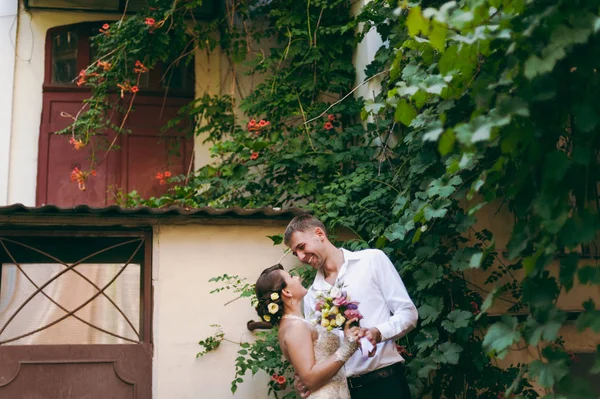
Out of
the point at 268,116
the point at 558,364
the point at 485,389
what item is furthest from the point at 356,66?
the point at 558,364

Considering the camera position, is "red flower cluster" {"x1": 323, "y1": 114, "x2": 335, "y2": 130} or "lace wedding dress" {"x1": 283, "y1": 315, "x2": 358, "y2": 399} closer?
"lace wedding dress" {"x1": 283, "y1": 315, "x2": 358, "y2": 399}

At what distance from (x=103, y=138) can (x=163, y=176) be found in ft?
2.93

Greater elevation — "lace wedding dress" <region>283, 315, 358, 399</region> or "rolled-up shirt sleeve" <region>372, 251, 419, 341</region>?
"rolled-up shirt sleeve" <region>372, 251, 419, 341</region>

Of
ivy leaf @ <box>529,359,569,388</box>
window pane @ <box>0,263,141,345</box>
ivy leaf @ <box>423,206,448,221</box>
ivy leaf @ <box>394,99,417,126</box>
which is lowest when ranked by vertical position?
window pane @ <box>0,263,141,345</box>

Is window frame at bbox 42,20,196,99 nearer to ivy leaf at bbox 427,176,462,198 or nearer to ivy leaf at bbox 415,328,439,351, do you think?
ivy leaf at bbox 427,176,462,198

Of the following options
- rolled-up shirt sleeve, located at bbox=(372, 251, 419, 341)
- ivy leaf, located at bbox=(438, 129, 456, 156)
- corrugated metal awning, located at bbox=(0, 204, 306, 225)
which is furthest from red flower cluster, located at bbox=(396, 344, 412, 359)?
ivy leaf, located at bbox=(438, 129, 456, 156)

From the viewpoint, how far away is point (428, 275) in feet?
18.2

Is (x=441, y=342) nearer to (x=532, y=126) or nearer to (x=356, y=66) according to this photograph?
(x=532, y=126)

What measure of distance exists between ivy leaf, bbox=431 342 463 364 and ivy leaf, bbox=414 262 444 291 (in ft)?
1.45

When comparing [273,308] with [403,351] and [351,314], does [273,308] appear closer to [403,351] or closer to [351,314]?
[351,314]

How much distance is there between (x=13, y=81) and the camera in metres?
8.55

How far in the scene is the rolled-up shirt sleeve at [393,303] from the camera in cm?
461

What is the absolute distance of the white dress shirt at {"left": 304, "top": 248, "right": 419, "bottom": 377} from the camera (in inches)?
188

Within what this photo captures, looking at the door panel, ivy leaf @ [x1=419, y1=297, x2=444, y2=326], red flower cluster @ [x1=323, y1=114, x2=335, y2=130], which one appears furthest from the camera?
red flower cluster @ [x1=323, y1=114, x2=335, y2=130]
